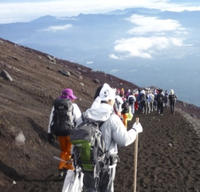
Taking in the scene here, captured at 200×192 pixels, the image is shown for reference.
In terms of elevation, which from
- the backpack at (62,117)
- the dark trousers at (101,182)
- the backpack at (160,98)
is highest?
the backpack at (160,98)

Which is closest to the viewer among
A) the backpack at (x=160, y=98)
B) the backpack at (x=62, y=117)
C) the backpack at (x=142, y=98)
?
the backpack at (x=62, y=117)

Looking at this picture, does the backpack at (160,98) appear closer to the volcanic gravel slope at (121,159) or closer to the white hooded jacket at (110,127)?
the volcanic gravel slope at (121,159)

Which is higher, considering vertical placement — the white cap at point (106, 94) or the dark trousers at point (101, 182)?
the white cap at point (106, 94)

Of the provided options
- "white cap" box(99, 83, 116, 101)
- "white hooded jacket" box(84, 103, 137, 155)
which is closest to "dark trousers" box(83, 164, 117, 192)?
"white hooded jacket" box(84, 103, 137, 155)

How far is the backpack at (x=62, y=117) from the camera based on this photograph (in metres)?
9.57

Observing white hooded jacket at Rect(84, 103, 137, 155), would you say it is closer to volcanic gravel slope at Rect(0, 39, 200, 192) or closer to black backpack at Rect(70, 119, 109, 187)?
black backpack at Rect(70, 119, 109, 187)

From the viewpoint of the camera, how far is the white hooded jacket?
664 centimetres

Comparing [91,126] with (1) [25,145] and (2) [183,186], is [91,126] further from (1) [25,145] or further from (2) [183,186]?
(1) [25,145]

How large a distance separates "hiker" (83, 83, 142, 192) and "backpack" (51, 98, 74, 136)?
8.38ft

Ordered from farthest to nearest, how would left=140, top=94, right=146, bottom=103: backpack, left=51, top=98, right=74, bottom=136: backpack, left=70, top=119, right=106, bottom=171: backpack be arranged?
1. left=140, top=94, right=146, bottom=103: backpack
2. left=51, top=98, right=74, bottom=136: backpack
3. left=70, top=119, right=106, bottom=171: backpack

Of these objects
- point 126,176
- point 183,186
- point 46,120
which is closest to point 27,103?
point 46,120

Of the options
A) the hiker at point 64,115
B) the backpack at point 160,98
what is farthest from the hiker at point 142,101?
the hiker at point 64,115

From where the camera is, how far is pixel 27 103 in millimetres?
21344

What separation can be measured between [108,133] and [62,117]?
3.13 m
